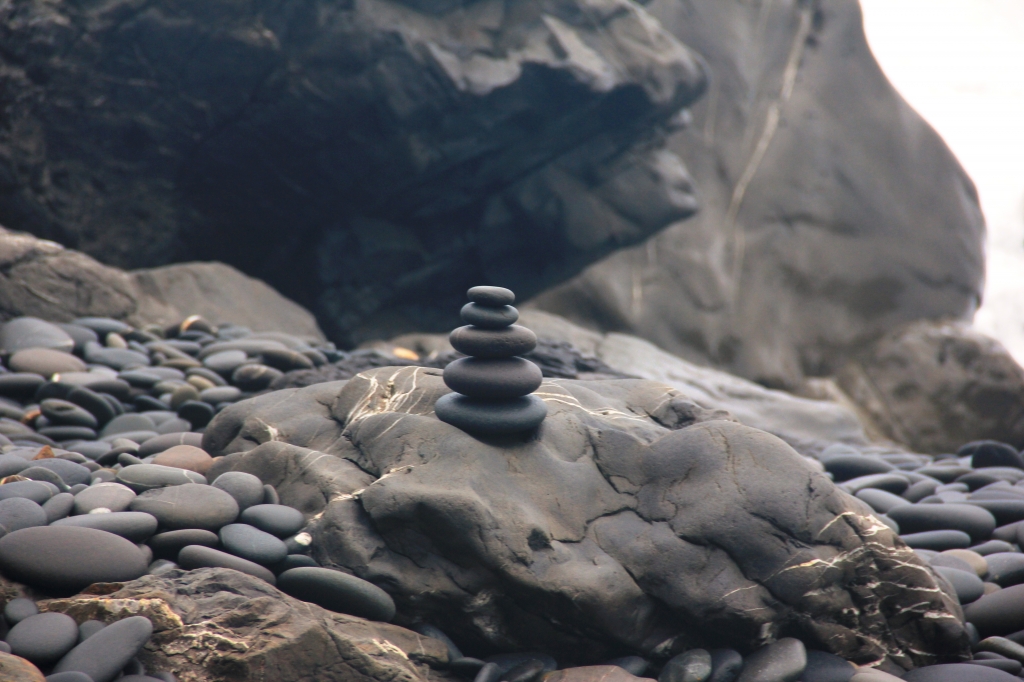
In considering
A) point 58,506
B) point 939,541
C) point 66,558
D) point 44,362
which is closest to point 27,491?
point 58,506

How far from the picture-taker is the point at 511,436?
11.5 feet

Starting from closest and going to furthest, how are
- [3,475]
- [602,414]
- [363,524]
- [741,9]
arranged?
[363,524] → [3,475] → [602,414] → [741,9]

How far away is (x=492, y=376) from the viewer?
352 cm

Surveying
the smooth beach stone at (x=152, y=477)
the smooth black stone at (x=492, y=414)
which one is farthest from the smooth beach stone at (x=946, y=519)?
the smooth beach stone at (x=152, y=477)

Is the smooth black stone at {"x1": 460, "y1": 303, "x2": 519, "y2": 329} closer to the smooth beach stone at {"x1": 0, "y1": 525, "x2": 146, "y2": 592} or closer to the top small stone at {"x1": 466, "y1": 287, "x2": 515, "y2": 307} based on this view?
the top small stone at {"x1": 466, "y1": 287, "x2": 515, "y2": 307}

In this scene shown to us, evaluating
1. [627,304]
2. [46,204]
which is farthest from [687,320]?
[46,204]

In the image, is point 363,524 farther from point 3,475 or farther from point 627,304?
point 627,304

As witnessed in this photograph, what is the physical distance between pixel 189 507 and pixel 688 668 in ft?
6.80

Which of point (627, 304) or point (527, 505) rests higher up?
point (527, 505)

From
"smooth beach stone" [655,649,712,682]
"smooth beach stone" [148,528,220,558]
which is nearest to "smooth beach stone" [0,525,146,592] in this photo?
"smooth beach stone" [148,528,220,558]

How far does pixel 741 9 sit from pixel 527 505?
12839mm

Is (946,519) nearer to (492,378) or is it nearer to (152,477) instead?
(492,378)

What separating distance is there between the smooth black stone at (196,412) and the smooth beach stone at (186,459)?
0.98m

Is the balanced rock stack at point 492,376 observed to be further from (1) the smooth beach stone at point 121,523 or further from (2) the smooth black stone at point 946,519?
(2) the smooth black stone at point 946,519
